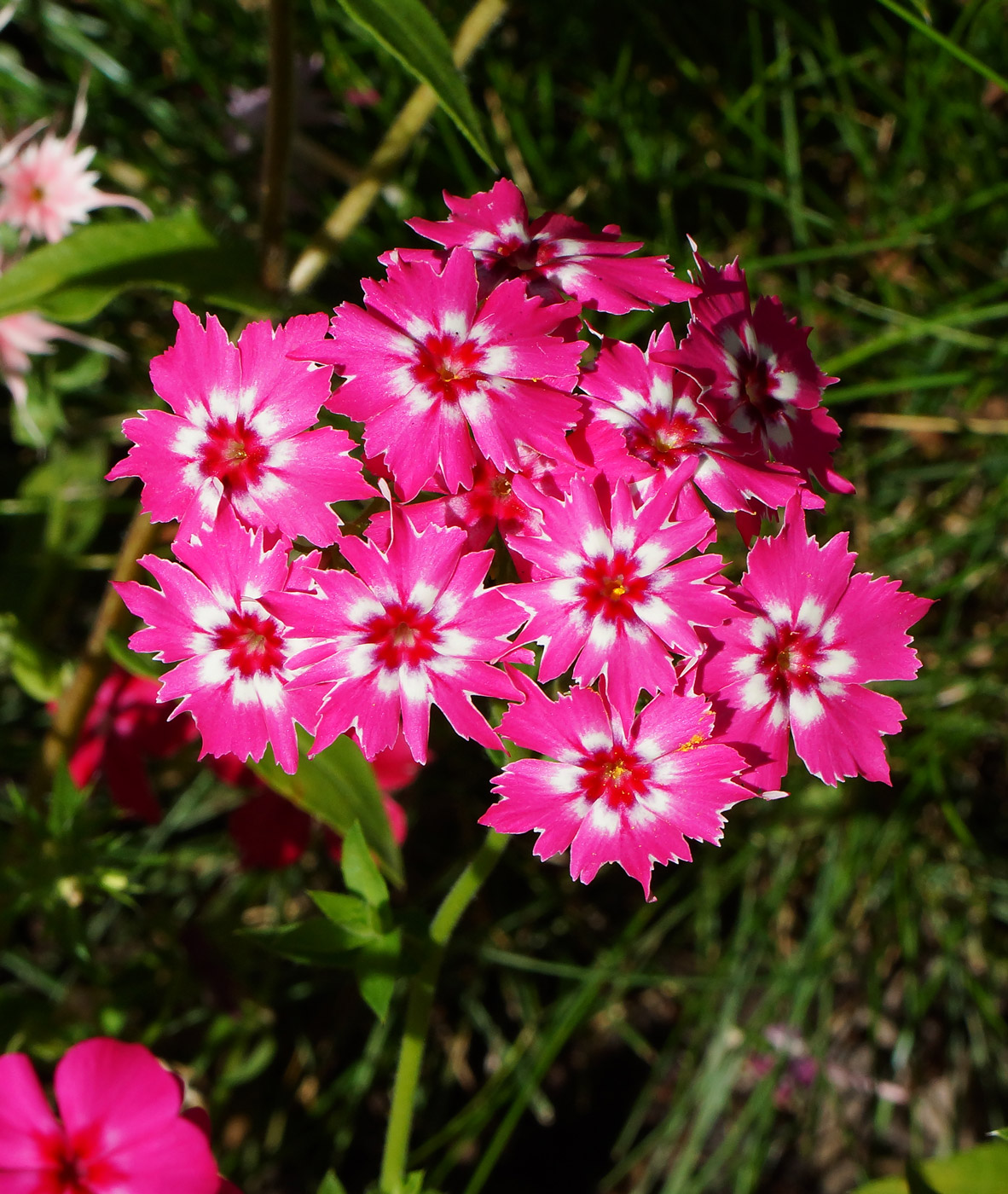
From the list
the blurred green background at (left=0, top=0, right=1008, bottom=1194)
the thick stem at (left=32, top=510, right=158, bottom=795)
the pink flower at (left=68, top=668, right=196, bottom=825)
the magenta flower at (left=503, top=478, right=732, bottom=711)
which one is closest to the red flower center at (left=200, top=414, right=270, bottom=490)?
the magenta flower at (left=503, top=478, right=732, bottom=711)

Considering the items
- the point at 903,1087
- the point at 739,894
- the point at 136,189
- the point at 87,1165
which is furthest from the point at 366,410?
the point at 903,1087

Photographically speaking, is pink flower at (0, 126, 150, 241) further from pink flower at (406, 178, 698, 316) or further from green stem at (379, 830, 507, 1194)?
green stem at (379, 830, 507, 1194)

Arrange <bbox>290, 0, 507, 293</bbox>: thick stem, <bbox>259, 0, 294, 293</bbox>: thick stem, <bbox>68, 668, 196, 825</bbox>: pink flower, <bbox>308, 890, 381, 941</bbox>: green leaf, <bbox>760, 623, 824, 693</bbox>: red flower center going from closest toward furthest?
1. <bbox>760, 623, 824, 693</bbox>: red flower center
2. <bbox>308, 890, 381, 941</bbox>: green leaf
3. <bbox>259, 0, 294, 293</bbox>: thick stem
4. <bbox>290, 0, 507, 293</bbox>: thick stem
5. <bbox>68, 668, 196, 825</bbox>: pink flower

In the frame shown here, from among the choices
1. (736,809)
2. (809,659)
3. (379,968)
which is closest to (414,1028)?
(379,968)

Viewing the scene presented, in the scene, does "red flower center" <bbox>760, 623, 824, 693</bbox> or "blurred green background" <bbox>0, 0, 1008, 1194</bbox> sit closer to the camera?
"red flower center" <bbox>760, 623, 824, 693</bbox>

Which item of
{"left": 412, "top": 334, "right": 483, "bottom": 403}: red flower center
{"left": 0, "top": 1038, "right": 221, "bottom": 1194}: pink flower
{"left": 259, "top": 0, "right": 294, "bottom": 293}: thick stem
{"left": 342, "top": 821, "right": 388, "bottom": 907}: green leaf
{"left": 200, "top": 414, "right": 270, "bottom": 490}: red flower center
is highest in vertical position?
{"left": 259, "top": 0, "right": 294, "bottom": 293}: thick stem

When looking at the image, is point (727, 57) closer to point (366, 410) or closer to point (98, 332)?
point (98, 332)

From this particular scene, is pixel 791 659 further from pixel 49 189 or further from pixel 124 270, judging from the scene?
pixel 49 189

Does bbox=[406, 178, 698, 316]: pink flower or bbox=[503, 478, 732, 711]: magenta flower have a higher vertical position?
bbox=[406, 178, 698, 316]: pink flower
